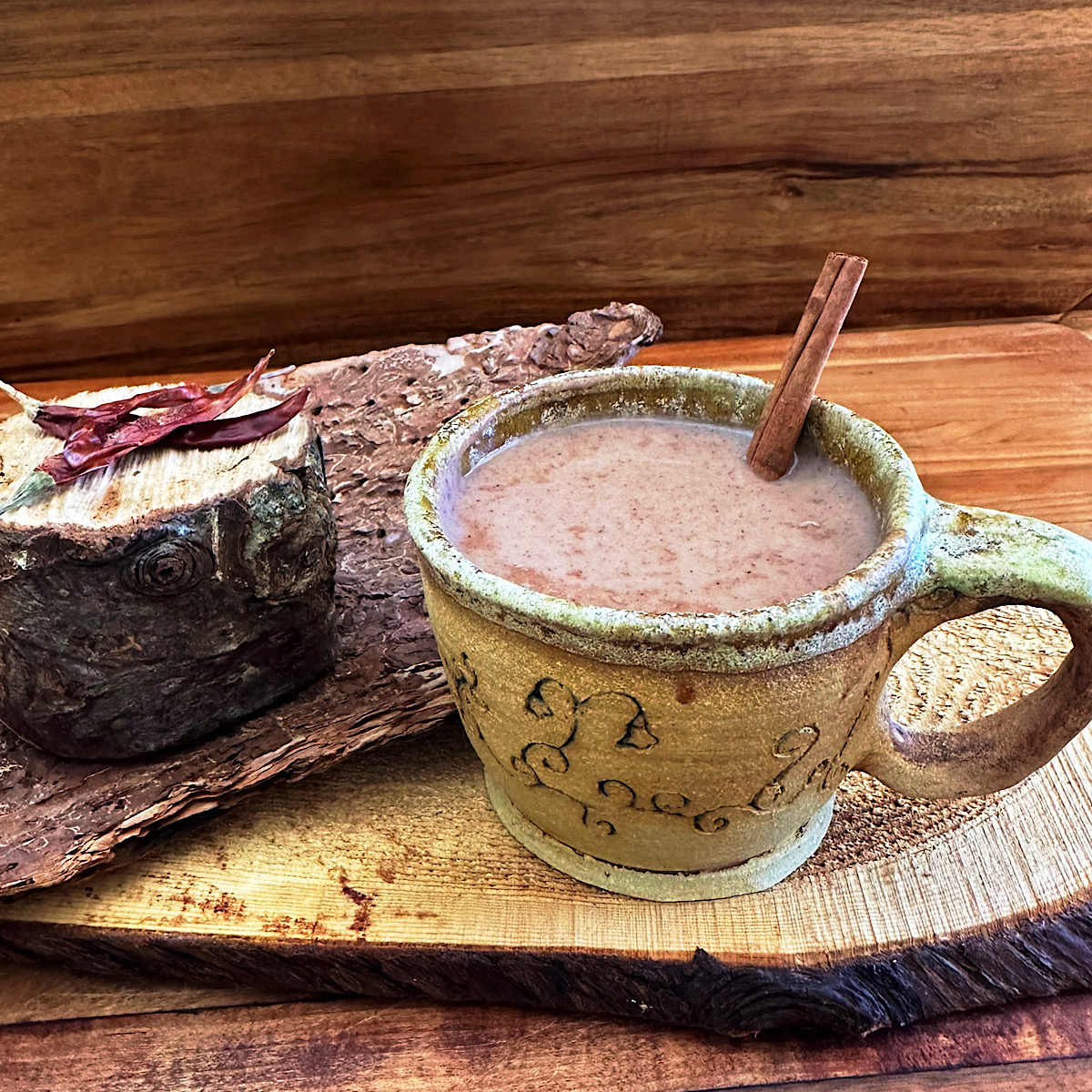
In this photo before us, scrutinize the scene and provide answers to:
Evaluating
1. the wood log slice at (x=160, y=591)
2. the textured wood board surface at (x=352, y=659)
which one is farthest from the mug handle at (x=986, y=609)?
the wood log slice at (x=160, y=591)

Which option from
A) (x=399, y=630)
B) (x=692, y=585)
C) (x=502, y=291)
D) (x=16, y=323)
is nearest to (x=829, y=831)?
(x=692, y=585)

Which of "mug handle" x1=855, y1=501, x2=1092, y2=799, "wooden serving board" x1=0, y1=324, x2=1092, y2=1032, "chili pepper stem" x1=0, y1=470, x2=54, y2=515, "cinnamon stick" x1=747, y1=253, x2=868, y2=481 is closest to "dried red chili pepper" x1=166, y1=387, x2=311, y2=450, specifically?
"chili pepper stem" x1=0, y1=470, x2=54, y2=515

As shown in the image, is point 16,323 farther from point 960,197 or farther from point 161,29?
point 960,197

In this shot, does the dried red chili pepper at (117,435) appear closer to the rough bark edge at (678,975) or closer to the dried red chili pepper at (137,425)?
the dried red chili pepper at (137,425)

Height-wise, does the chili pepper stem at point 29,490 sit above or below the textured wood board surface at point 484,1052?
above

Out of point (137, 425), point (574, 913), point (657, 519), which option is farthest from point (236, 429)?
point (574, 913)

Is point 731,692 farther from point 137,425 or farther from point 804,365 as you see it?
point 137,425
